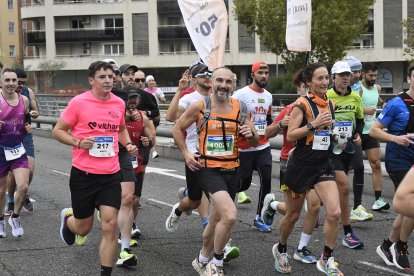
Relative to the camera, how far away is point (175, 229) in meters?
8.53

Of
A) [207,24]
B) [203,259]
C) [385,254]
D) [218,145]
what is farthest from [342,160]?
[207,24]

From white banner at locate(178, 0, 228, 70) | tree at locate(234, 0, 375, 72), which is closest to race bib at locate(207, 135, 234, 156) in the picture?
white banner at locate(178, 0, 228, 70)

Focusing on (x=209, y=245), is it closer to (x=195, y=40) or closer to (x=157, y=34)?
(x=195, y=40)

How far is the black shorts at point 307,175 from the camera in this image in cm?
672

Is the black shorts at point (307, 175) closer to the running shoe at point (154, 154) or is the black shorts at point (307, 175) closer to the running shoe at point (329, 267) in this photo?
the running shoe at point (329, 267)

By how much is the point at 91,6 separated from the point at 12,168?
61088 mm

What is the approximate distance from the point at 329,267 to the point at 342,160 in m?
2.13

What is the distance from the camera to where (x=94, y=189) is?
6.32 metres

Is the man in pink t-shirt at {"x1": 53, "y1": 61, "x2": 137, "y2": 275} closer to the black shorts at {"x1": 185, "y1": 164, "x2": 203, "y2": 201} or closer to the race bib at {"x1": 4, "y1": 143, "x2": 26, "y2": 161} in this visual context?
the black shorts at {"x1": 185, "y1": 164, "x2": 203, "y2": 201}

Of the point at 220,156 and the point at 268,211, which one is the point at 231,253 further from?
the point at 268,211

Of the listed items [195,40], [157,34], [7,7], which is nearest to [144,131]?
[195,40]

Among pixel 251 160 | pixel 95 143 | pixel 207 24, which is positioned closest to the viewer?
pixel 95 143

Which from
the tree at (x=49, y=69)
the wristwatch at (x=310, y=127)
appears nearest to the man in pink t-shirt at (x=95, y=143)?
the wristwatch at (x=310, y=127)

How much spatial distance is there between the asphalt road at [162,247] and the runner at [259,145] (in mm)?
546
